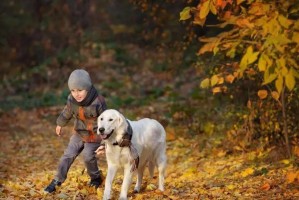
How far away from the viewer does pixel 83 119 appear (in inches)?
286

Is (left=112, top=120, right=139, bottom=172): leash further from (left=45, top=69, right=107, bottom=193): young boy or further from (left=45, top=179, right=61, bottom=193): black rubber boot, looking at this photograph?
(left=45, top=179, right=61, bottom=193): black rubber boot

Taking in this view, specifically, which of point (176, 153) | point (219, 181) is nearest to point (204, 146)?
point (176, 153)

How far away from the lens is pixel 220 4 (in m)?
5.21

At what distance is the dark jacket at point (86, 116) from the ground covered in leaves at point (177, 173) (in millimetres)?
683

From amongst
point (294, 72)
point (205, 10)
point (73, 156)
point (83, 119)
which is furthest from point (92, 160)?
point (294, 72)

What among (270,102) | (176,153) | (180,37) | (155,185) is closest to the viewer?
(155,185)

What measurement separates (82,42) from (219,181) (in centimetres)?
1880

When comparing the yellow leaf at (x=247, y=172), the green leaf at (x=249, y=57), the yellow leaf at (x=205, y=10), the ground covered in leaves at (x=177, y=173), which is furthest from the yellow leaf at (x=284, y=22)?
the yellow leaf at (x=247, y=172)

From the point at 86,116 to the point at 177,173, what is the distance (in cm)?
254

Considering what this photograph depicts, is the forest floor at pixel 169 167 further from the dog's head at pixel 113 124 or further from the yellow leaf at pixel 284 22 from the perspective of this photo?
the yellow leaf at pixel 284 22

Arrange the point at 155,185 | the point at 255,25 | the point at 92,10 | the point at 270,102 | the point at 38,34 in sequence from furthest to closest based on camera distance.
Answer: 1. the point at 92,10
2. the point at 38,34
3. the point at 270,102
4. the point at 155,185
5. the point at 255,25

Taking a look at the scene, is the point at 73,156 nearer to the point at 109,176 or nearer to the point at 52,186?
the point at 52,186

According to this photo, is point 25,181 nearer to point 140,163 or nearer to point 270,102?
point 140,163

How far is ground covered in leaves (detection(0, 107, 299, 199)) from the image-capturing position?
715cm
